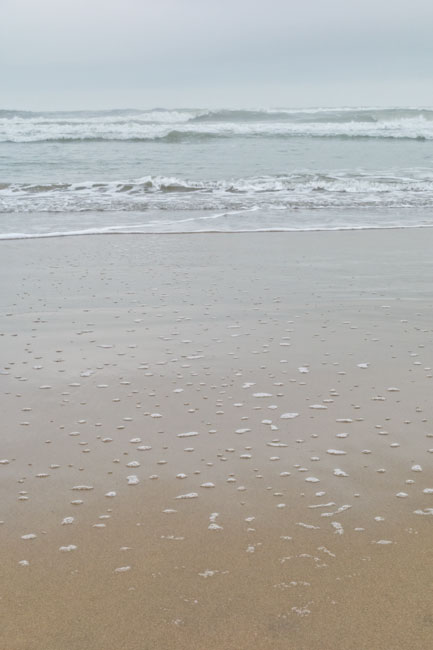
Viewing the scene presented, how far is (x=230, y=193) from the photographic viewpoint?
12.0 metres

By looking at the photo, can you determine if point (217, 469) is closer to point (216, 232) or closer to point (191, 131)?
point (216, 232)

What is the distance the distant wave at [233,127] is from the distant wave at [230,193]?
1301 centimetres

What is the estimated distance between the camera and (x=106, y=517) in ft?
7.72

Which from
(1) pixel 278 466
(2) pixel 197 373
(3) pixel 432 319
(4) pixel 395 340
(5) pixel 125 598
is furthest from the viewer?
(3) pixel 432 319

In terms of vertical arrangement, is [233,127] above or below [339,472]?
above

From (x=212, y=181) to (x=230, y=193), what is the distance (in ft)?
4.34

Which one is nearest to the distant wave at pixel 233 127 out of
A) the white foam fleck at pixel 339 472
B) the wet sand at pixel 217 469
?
the wet sand at pixel 217 469

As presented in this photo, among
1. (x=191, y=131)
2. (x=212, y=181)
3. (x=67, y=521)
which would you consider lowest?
(x=67, y=521)

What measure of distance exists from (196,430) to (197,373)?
0.67 metres

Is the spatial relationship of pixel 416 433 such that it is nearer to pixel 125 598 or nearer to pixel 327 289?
pixel 125 598

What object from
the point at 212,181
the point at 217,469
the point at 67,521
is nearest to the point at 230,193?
the point at 212,181

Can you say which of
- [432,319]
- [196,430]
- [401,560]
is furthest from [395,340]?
[401,560]

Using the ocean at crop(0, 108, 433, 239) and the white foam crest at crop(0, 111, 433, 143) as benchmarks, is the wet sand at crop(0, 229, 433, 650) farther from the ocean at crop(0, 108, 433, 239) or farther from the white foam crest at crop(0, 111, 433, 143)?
the white foam crest at crop(0, 111, 433, 143)

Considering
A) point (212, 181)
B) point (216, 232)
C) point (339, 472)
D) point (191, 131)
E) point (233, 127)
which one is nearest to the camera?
point (339, 472)
